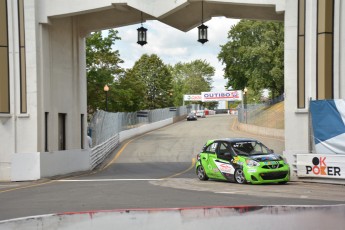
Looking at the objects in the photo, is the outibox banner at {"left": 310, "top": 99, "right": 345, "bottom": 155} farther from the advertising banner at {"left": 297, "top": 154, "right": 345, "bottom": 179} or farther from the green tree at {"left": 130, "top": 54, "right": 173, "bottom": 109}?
the green tree at {"left": 130, "top": 54, "right": 173, "bottom": 109}

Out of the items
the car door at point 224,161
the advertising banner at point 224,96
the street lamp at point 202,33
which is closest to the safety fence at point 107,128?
the street lamp at point 202,33

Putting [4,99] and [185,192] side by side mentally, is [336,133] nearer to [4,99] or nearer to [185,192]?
[185,192]

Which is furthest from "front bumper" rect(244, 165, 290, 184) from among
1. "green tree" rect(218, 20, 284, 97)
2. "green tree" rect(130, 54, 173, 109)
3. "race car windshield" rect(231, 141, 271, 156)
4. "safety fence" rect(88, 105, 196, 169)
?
"green tree" rect(130, 54, 173, 109)

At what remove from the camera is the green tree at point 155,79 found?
115938 mm

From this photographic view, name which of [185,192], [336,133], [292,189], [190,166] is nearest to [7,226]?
[185,192]

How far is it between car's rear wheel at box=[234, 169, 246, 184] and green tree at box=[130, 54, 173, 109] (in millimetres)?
94460

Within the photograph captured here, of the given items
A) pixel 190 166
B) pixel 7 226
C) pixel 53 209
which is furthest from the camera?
pixel 190 166

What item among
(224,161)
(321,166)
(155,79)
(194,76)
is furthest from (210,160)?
(194,76)

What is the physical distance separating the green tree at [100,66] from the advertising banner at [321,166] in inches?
1466

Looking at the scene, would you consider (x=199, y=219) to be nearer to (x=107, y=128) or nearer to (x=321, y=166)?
(x=321, y=166)

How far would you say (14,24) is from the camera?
22875 mm

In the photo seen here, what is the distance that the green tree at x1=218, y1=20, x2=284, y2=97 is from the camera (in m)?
70.6

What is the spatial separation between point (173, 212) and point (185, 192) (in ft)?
25.2

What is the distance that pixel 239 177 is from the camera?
18.0m
